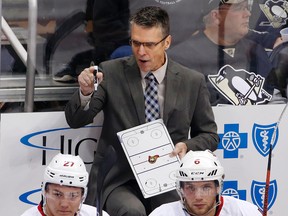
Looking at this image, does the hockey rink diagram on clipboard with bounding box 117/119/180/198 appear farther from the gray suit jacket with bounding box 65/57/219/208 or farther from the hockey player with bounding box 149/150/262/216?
the hockey player with bounding box 149/150/262/216

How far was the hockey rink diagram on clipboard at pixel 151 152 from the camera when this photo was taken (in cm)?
761

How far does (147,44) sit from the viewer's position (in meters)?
7.50

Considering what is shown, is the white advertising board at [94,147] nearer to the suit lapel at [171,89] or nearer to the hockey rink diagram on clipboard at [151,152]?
the hockey rink diagram on clipboard at [151,152]

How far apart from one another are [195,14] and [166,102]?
2.65 feet

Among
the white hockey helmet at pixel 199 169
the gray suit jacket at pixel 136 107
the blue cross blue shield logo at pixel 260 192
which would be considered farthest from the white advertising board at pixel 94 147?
the white hockey helmet at pixel 199 169

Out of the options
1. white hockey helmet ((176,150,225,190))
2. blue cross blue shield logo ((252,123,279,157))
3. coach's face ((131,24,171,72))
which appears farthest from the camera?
blue cross blue shield logo ((252,123,279,157))

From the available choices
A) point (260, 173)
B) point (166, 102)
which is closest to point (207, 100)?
point (166, 102)

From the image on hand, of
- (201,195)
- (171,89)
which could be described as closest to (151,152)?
(171,89)

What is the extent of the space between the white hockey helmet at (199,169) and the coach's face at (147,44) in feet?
2.57

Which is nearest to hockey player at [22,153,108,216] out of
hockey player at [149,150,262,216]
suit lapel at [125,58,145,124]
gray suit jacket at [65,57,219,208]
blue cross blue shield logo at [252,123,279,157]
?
hockey player at [149,150,262,216]

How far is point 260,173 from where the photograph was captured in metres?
8.32

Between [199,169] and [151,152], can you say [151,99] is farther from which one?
[199,169]

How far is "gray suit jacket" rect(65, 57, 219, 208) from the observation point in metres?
7.65

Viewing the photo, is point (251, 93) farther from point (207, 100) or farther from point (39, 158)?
point (39, 158)
